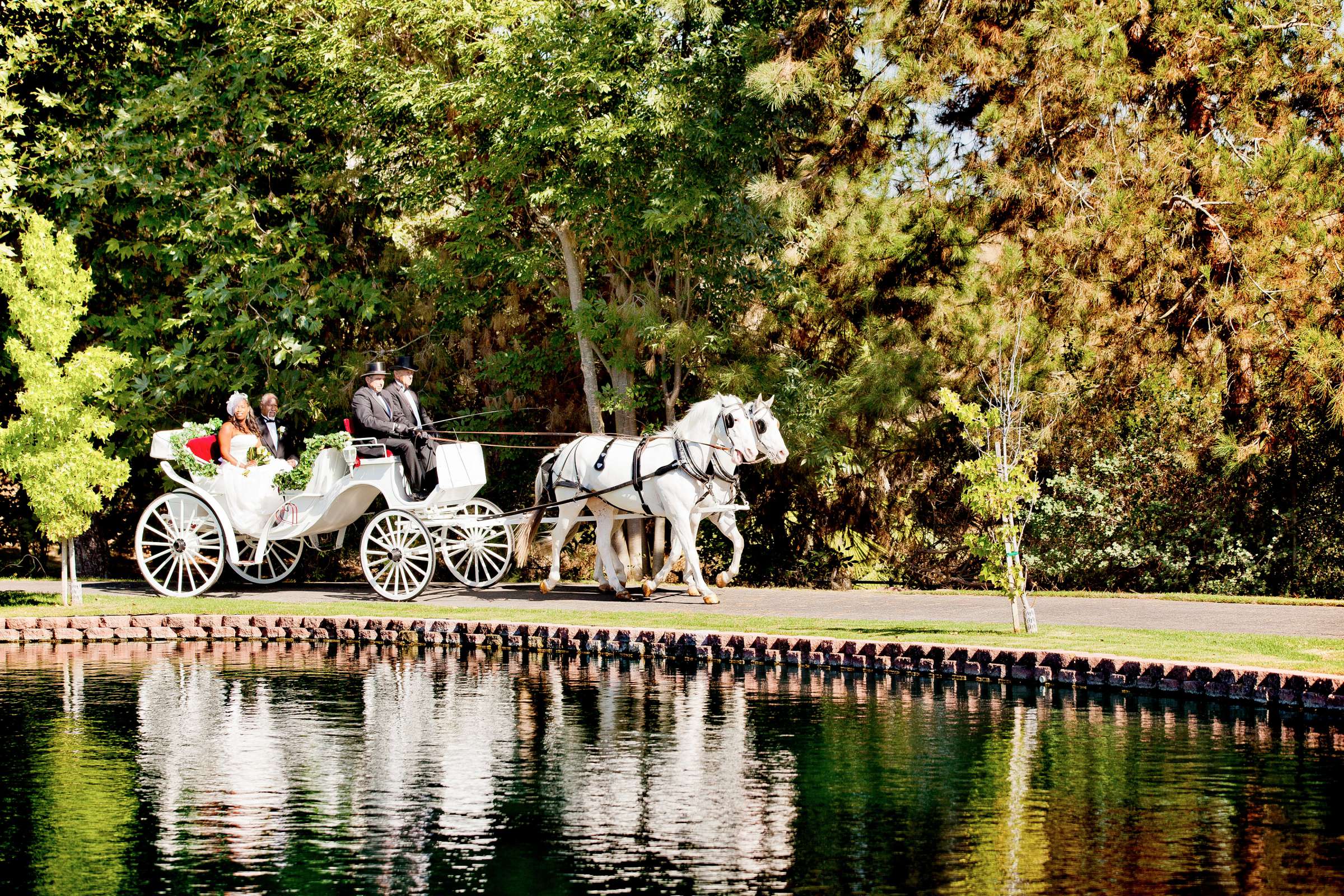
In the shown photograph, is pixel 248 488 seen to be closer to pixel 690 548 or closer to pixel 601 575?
pixel 601 575

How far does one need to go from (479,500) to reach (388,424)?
1.40 metres

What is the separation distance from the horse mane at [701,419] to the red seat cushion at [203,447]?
18.0 ft

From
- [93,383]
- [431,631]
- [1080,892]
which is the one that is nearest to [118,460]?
[93,383]

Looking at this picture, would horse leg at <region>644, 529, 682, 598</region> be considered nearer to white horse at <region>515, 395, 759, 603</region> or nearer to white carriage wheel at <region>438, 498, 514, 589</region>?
white horse at <region>515, 395, 759, 603</region>

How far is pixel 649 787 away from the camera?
368 inches

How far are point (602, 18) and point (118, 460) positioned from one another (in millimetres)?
7957

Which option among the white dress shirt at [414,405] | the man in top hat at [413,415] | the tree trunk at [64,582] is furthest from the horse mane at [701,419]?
the tree trunk at [64,582]

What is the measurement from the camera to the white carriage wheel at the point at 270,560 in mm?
20469

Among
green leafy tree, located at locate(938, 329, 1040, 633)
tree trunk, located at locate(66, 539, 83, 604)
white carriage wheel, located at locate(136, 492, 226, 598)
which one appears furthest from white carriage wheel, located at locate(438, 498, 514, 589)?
green leafy tree, located at locate(938, 329, 1040, 633)

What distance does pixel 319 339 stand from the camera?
77.2 ft

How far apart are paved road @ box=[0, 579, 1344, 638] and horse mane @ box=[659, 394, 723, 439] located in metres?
1.92

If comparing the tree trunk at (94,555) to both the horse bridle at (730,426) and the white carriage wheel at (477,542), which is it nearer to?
the white carriage wheel at (477,542)

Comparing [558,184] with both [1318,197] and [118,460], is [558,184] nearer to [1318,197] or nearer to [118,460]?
[118,460]

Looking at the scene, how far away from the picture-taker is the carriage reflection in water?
723 inches
